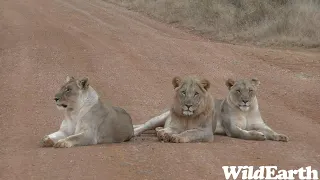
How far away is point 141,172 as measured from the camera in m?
8.14

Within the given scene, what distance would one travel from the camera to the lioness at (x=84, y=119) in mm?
9734

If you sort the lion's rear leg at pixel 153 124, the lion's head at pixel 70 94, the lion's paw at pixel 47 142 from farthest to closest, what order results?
the lion's rear leg at pixel 153 124
the lion's head at pixel 70 94
the lion's paw at pixel 47 142

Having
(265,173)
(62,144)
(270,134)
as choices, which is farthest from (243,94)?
(62,144)

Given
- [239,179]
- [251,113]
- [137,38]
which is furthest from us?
[137,38]

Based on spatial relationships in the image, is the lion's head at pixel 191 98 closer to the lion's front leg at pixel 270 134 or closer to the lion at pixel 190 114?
the lion at pixel 190 114

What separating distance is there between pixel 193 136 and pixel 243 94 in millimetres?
1226

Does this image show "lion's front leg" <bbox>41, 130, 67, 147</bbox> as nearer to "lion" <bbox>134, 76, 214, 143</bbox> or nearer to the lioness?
the lioness

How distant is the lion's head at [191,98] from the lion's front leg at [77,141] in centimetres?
125

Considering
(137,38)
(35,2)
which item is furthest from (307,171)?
(35,2)

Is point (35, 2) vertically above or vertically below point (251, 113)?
above

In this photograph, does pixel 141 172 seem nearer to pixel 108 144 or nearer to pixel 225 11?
pixel 108 144

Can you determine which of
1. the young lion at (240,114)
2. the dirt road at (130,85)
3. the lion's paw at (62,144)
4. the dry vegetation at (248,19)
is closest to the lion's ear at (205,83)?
the young lion at (240,114)

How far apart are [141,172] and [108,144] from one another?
1.84 m

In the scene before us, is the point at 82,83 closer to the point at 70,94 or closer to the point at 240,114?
the point at 70,94
